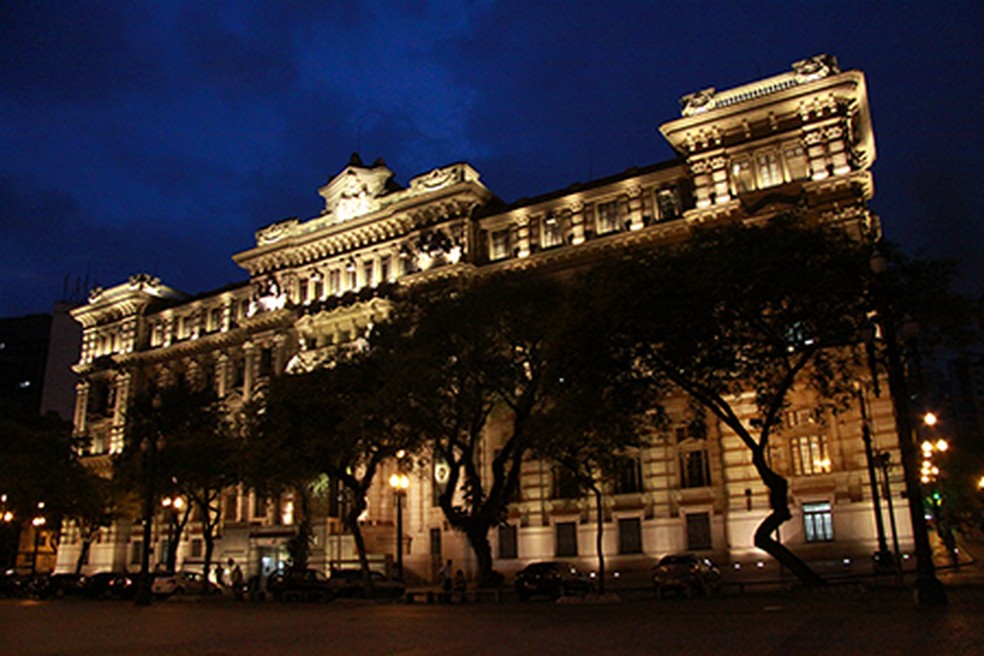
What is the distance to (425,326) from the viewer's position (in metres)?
35.6

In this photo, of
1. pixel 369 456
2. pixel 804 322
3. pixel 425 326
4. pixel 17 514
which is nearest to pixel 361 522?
pixel 369 456

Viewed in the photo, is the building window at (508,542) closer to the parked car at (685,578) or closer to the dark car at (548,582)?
the dark car at (548,582)

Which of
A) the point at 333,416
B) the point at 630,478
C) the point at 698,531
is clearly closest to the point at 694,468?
the point at 698,531

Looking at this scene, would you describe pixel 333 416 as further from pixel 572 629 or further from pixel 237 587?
pixel 572 629

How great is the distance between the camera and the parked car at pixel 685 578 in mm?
29562

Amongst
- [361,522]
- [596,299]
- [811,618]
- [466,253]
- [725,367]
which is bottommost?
[811,618]

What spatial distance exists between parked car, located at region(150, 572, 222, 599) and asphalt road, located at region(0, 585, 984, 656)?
55.4ft

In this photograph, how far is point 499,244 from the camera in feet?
174

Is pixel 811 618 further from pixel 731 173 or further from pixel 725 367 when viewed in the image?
pixel 731 173

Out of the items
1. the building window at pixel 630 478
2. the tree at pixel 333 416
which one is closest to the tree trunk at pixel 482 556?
the tree at pixel 333 416

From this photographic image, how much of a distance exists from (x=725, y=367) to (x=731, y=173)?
20.3 m

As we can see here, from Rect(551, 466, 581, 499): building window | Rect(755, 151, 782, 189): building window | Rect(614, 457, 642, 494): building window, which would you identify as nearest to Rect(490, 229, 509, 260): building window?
Rect(551, 466, 581, 499): building window

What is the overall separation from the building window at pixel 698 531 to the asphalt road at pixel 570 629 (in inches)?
609

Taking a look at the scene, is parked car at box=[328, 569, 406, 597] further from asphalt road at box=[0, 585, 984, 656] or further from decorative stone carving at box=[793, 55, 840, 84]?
decorative stone carving at box=[793, 55, 840, 84]
